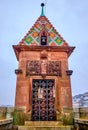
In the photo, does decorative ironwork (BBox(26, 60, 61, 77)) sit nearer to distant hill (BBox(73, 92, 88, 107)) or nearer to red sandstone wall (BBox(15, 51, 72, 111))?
red sandstone wall (BBox(15, 51, 72, 111))

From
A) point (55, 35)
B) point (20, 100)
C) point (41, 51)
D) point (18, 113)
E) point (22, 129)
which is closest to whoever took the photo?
point (22, 129)

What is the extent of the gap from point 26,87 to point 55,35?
4944 mm

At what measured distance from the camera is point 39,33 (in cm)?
1562

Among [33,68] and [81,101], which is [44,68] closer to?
[33,68]

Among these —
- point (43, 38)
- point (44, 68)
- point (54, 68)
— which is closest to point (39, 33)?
point (43, 38)

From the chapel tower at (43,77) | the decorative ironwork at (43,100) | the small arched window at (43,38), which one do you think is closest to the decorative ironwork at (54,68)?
the chapel tower at (43,77)

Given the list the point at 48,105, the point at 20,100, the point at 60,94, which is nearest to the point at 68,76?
the point at 60,94

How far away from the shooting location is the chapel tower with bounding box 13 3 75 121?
516 inches

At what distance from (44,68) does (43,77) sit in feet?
2.24

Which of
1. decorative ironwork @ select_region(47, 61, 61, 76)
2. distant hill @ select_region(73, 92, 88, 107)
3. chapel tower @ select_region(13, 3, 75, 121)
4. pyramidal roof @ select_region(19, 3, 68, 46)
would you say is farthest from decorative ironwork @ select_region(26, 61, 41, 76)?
distant hill @ select_region(73, 92, 88, 107)

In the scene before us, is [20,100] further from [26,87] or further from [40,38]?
[40,38]

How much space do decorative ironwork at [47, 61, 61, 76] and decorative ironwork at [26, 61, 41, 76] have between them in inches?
27.7

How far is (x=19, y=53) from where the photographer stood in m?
14.8

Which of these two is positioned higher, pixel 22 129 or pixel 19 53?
pixel 19 53
